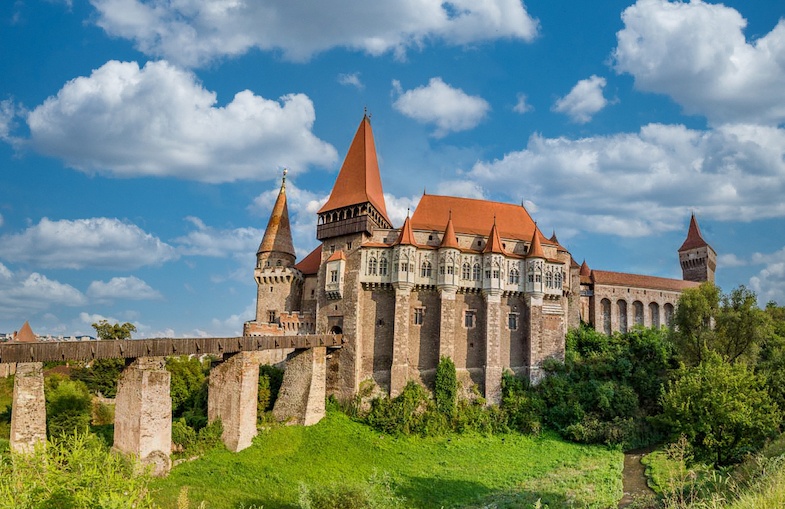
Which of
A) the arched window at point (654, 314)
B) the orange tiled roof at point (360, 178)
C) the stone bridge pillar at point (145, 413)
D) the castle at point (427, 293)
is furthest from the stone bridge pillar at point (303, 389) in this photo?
the arched window at point (654, 314)

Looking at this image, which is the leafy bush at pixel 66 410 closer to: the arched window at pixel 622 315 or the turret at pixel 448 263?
the turret at pixel 448 263

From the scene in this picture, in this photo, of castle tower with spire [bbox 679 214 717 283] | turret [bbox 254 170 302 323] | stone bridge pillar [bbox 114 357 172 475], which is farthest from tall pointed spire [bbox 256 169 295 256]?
castle tower with spire [bbox 679 214 717 283]

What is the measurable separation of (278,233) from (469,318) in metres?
19.8

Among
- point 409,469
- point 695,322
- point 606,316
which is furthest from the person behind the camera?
point 606,316

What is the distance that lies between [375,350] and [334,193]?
14689mm

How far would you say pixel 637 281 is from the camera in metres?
55.5

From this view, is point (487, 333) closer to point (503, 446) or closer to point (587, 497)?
point (503, 446)

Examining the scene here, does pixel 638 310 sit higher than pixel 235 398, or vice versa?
pixel 638 310

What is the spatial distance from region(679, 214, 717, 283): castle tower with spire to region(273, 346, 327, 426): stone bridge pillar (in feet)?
163

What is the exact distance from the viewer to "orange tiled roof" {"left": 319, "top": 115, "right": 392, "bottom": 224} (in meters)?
44.2

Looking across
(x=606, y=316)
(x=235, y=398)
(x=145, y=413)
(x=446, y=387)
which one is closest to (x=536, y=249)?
(x=446, y=387)

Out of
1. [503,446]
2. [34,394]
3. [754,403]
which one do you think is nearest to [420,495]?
[503,446]

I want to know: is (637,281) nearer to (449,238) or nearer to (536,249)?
(536,249)

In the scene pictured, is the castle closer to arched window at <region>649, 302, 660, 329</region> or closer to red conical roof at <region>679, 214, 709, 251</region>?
arched window at <region>649, 302, 660, 329</region>
